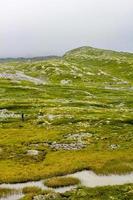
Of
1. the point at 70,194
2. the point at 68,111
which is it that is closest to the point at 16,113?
the point at 68,111

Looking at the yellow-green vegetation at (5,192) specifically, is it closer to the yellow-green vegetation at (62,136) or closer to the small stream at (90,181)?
the small stream at (90,181)

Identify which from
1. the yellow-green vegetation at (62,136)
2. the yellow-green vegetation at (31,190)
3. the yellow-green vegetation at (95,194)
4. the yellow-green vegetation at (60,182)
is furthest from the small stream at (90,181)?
the yellow-green vegetation at (95,194)

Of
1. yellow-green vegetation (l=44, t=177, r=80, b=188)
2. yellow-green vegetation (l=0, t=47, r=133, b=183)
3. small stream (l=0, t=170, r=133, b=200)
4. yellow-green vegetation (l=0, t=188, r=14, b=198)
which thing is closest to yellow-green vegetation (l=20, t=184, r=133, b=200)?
small stream (l=0, t=170, r=133, b=200)

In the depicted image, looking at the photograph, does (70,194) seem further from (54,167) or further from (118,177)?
(54,167)

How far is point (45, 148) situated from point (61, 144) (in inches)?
172

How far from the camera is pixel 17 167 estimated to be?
6925cm

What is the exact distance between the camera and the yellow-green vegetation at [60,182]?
5875 cm

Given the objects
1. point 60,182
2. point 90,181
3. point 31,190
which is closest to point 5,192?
point 31,190

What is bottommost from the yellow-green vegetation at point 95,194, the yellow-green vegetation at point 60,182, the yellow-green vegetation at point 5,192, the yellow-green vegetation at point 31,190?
the yellow-green vegetation at point 5,192

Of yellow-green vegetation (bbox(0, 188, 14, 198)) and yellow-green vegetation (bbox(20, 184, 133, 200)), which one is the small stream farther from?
yellow-green vegetation (bbox(20, 184, 133, 200))

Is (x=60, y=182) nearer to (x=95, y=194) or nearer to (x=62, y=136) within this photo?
(x=95, y=194)

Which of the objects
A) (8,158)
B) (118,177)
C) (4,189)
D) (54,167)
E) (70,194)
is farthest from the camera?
(8,158)

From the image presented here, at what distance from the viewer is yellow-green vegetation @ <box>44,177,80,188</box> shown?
193 feet

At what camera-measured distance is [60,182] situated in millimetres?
59531
